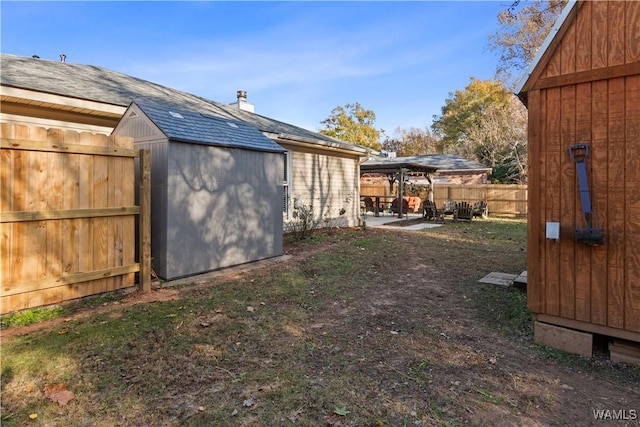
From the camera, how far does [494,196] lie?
1947 cm

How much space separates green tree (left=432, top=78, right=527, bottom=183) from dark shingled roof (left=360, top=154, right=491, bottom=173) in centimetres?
433

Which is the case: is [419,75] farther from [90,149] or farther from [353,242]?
[90,149]

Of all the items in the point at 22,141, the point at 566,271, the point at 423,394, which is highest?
the point at 22,141

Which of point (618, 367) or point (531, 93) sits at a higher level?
point (531, 93)

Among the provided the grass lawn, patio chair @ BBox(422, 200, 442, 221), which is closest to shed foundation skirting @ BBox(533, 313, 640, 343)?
the grass lawn

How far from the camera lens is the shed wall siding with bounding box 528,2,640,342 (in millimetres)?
2920

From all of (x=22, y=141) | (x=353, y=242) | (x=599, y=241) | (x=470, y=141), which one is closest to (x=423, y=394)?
(x=599, y=241)

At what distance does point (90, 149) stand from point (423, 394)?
4.58m

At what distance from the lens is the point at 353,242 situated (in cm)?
930

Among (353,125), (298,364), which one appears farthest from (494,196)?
(353,125)

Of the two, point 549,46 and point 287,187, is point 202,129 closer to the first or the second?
point 287,187

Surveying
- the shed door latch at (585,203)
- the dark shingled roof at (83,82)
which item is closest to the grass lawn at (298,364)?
the shed door latch at (585,203)

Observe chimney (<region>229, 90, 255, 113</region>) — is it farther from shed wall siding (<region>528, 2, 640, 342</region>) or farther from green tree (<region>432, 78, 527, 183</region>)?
green tree (<region>432, 78, 527, 183</region>)

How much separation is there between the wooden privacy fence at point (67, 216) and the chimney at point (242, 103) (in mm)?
10312
